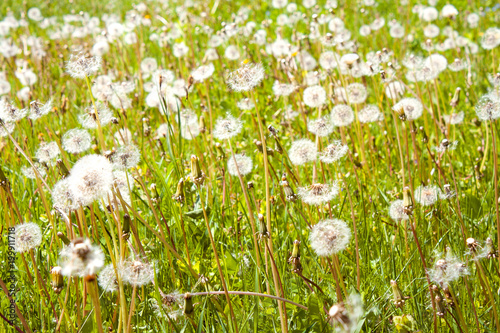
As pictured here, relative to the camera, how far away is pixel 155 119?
11.6 ft

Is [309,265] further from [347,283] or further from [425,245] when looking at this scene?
[425,245]

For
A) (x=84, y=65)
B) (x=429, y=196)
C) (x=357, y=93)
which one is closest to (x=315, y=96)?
(x=357, y=93)

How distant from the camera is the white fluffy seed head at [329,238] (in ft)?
4.11

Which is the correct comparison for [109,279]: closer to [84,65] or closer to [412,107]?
[84,65]

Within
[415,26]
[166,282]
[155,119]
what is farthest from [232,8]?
[166,282]

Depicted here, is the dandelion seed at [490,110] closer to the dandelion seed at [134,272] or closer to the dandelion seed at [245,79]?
the dandelion seed at [245,79]

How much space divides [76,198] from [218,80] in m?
3.15

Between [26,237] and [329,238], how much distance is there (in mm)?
891

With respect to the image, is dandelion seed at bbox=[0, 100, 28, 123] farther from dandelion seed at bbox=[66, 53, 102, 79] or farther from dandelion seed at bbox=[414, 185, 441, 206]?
dandelion seed at bbox=[414, 185, 441, 206]

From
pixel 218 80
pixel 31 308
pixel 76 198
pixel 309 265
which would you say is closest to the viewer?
pixel 76 198

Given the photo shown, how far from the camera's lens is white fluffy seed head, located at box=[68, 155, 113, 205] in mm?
1172

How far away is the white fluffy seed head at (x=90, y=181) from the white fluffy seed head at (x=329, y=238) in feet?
1.78

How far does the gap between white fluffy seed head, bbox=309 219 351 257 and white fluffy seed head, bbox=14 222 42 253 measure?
827 millimetres

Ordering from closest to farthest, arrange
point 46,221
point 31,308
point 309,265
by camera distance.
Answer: point 31,308 → point 309,265 → point 46,221
